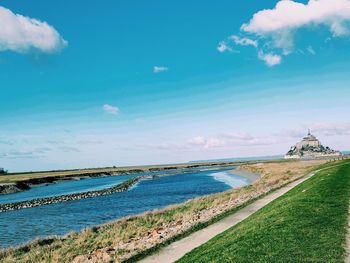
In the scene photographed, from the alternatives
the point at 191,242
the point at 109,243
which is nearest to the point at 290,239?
the point at 191,242

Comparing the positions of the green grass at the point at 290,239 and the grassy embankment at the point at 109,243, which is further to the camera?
the grassy embankment at the point at 109,243

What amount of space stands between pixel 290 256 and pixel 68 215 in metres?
38.3

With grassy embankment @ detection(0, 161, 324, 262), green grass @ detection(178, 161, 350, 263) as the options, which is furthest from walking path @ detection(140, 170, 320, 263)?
green grass @ detection(178, 161, 350, 263)

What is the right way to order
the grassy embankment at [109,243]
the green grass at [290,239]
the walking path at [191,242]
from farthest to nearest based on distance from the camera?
the grassy embankment at [109,243] < the walking path at [191,242] < the green grass at [290,239]

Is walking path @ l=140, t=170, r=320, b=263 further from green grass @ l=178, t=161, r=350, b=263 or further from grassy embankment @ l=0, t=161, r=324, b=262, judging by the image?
green grass @ l=178, t=161, r=350, b=263

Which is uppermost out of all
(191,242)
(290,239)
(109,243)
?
(290,239)

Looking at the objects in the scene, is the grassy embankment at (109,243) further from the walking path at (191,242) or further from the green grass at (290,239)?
the green grass at (290,239)

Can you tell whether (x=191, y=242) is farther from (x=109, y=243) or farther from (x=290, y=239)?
(x=109, y=243)

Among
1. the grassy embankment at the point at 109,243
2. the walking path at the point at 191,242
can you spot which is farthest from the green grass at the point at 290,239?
the grassy embankment at the point at 109,243

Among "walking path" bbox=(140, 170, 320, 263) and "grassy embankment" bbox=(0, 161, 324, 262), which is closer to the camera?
"walking path" bbox=(140, 170, 320, 263)

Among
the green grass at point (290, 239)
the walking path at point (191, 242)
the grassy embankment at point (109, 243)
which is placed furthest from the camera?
the grassy embankment at point (109, 243)

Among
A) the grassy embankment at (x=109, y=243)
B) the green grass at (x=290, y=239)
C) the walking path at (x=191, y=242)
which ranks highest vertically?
the green grass at (x=290, y=239)

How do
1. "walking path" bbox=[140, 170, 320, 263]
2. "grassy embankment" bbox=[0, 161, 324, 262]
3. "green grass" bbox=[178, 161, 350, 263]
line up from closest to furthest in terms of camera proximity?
"green grass" bbox=[178, 161, 350, 263] < "walking path" bbox=[140, 170, 320, 263] < "grassy embankment" bbox=[0, 161, 324, 262]

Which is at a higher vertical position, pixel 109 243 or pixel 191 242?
pixel 191 242
